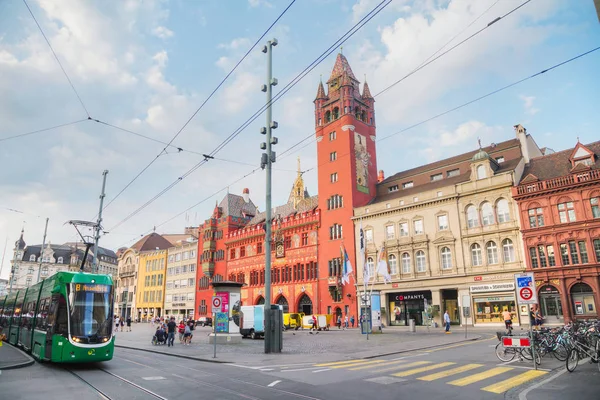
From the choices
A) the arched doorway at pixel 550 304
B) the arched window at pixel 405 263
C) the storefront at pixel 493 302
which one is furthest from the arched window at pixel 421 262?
the arched doorway at pixel 550 304

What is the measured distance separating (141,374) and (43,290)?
6771 millimetres

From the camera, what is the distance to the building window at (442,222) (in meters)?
43.3

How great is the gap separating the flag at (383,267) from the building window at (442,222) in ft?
21.7

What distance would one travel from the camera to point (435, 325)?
4175cm

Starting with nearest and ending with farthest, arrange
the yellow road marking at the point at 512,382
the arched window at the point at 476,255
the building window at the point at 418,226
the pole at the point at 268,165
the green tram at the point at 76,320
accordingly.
A: 1. the yellow road marking at the point at 512,382
2. the green tram at the point at 76,320
3. the pole at the point at 268,165
4. the arched window at the point at 476,255
5. the building window at the point at 418,226

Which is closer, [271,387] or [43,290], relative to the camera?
A: [271,387]

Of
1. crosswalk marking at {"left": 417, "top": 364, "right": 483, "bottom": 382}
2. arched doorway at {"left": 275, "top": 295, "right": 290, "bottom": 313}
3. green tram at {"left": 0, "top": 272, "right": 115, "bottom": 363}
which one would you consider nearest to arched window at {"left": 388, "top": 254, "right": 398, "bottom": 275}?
arched doorway at {"left": 275, "top": 295, "right": 290, "bottom": 313}

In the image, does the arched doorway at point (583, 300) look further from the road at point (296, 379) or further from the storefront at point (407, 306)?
the road at point (296, 379)

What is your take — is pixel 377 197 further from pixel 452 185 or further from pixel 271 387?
pixel 271 387

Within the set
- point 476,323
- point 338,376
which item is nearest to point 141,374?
point 338,376

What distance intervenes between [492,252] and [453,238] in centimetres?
389

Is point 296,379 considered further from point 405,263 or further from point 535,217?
point 405,263

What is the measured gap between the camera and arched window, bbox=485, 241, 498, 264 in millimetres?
39219

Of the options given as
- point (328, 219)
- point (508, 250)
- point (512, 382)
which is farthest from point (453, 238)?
point (512, 382)
